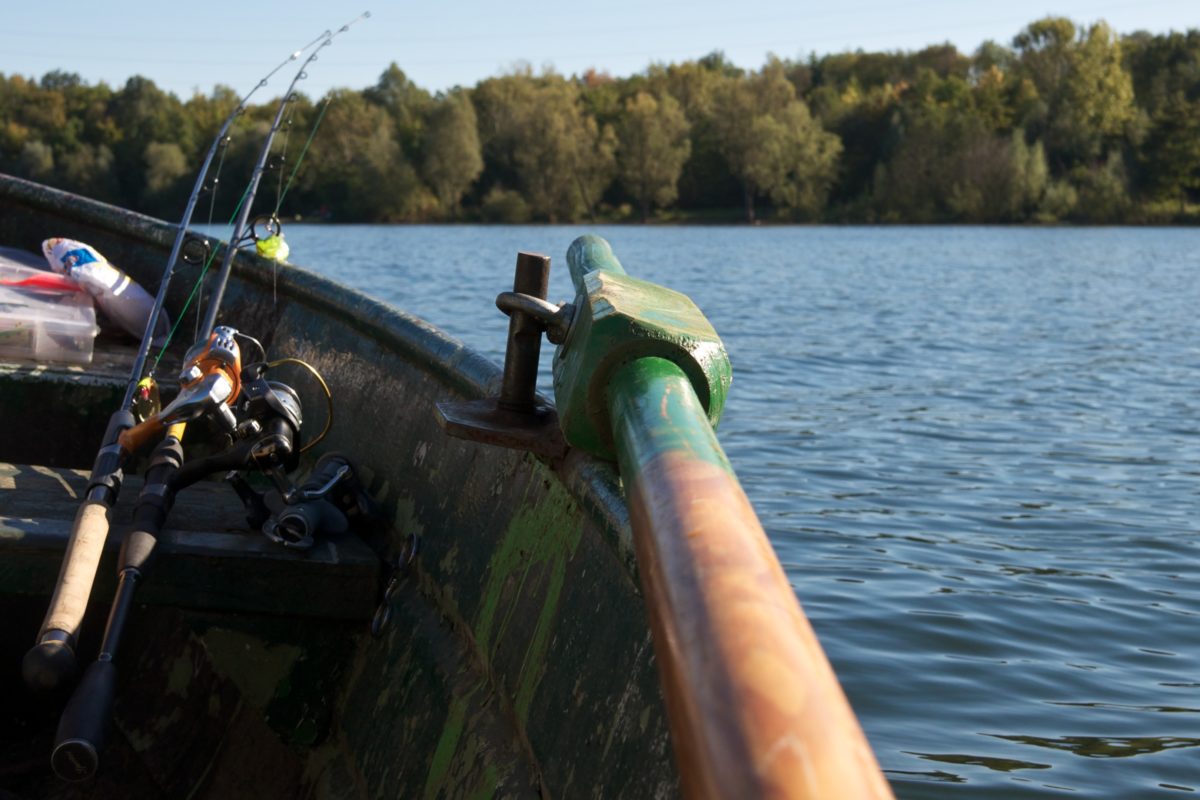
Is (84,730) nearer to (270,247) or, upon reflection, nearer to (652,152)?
(270,247)

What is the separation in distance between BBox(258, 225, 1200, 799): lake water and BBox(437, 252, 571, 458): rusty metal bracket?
239cm

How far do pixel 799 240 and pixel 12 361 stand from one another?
186ft

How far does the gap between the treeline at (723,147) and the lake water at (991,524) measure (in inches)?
2209

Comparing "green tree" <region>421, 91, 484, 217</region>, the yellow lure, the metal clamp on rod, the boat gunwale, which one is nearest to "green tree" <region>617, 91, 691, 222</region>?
"green tree" <region>421, 91, 484, 217</region>

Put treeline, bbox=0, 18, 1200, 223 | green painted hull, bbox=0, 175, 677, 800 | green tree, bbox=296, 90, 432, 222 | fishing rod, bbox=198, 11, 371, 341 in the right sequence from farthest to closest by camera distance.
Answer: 1. green tree, bbox=296, 90, 432, 222
2. treeline, bbox=0, 18, 1200, 223
3. fishing rod, bbox=198, 11, 371, 341
4. green painted hull, bbox=0, 175, 677, 800

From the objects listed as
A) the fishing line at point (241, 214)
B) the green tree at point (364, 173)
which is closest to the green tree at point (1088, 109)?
the green tree at point (364, 173)

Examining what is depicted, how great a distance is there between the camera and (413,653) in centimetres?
254

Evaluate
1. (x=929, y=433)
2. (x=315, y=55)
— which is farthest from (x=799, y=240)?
(x=315, y=55)

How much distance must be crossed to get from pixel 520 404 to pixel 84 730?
82cm

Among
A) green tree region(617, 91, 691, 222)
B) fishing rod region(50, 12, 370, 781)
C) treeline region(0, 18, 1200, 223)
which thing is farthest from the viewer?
green tree region(617, 91, 691, 222)

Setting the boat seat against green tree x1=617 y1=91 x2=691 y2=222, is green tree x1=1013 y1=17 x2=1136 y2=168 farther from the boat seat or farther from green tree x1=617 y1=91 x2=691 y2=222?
the boat seat

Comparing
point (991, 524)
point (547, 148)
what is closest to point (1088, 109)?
point (547, 148)

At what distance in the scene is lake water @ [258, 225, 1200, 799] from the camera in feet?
14.4

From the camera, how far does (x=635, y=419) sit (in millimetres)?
1329
